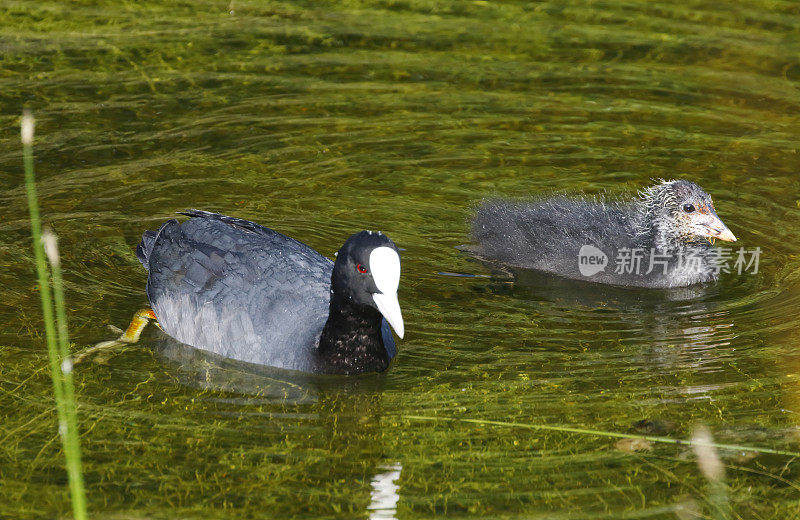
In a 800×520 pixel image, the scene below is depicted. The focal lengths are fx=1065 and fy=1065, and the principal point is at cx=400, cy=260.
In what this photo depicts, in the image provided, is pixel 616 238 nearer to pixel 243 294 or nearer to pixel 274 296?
pixel 274 296

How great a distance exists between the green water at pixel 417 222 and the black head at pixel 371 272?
451 millimetres

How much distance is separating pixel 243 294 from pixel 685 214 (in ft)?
8.78

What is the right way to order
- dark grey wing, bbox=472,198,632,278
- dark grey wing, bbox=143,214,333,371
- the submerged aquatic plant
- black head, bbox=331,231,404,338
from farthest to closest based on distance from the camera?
dark grey wing, bbox=472,198,632,278 < dark grey wing, bbox=143,214,333,371 < black head, bbox=331,231,404,338 < the submerged aquatic plant

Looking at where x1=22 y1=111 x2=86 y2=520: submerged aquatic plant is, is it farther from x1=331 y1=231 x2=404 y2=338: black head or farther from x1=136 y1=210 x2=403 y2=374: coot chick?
x1=331 y1=231 x2=404 y2=338: black head

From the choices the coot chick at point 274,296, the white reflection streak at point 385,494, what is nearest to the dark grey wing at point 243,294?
the coot chick at point 274,296

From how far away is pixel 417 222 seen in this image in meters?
6.80

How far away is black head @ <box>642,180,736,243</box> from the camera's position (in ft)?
20.2

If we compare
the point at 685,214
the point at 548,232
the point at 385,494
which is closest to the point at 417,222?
the point at 548,232

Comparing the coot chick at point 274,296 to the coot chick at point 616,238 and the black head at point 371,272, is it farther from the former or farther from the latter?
the coot chick at point 616,238

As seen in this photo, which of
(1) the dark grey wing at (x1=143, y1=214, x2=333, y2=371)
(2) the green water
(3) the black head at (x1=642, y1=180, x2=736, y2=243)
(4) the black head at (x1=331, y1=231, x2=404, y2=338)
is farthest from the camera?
(3) the black head at (x1=642, y1=180, x2=736, y2=243)

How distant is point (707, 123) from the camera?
26.5ft

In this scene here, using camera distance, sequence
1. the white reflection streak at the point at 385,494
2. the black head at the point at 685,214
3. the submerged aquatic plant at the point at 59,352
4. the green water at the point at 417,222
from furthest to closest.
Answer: the black head at the point at 685,214 < the green water at the point at 417,222 < the white reflection streak at the point at 385,494 < the submerged aquatic plant at the point at 59,352

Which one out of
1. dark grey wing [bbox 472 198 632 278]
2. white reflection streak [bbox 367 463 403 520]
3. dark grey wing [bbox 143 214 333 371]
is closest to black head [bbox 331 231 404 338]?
dark grey wing [bbox 143 214 333 371]

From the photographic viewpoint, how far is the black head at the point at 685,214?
616 cm
